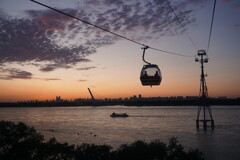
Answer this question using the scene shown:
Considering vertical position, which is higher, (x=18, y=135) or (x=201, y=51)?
(x=201, y=51)

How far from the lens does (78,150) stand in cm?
1451

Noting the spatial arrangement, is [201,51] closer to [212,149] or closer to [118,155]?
[212,149]

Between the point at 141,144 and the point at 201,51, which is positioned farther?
the point at 201,51

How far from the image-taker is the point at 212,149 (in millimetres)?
52625

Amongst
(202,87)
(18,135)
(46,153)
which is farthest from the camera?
(202,87)

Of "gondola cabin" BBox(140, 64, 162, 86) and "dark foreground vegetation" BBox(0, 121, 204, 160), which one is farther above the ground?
"gondola cabin" BBox(140, 64, 162, 86)

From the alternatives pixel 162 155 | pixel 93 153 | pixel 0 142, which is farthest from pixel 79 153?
pixel 0 142

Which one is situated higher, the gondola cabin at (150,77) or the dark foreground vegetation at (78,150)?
the gondola cabin at (150,77)

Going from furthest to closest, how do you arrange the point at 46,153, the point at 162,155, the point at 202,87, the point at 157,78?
the point at 202,87
the point at 157,78
the point at 46,153
the point at 162,155

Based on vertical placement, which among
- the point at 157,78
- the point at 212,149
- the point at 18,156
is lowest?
the point at 212,149

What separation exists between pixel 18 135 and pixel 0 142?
118cm

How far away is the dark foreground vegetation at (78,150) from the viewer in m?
13.7

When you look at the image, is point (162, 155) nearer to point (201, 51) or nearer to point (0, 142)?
point (0, 142)

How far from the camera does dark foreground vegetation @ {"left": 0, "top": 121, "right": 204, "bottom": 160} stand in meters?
13.7
